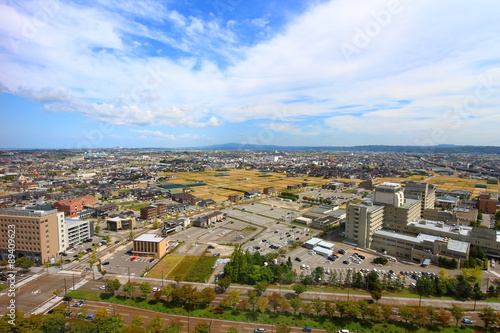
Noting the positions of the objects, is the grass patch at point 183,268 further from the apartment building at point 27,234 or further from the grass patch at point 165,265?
the apartment building at point 27,234

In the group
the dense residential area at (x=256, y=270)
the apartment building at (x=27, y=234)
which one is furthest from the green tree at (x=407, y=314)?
the apartment building at (x=27, y=234)

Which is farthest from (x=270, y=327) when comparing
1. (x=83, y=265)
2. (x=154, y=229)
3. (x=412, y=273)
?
(x=154, y=229)

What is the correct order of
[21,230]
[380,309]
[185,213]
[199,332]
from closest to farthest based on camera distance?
1. [199,332]
2. [380,309]
3. [21,230]
4. [185,213]

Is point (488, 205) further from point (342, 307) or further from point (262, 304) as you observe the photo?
point (262, 304)

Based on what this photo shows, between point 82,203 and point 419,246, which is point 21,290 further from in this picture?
point 419,246

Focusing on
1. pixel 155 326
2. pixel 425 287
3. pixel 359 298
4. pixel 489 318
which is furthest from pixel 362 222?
pixel 155 326

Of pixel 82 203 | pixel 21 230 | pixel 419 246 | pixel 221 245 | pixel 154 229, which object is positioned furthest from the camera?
pixel 82 203
